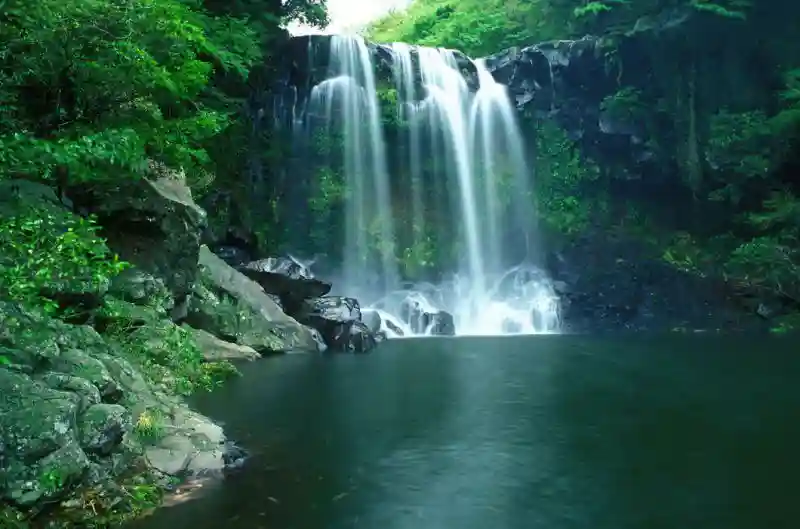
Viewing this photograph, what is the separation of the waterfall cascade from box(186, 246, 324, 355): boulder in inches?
278

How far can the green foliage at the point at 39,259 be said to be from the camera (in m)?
4.49

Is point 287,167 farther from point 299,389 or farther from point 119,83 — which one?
point 119,83

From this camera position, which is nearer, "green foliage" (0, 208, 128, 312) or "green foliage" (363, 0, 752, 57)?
"green foliage" (0, 208, 128, 312)

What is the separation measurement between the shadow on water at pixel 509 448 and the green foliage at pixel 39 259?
5.58ft

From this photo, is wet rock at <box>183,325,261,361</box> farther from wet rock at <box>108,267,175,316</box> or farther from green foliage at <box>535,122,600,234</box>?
green foliage at <box>535,122,600,234</box>

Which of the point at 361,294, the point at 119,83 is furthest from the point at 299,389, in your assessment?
the point at 361,294

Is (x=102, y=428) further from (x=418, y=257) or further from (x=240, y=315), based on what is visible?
(x=418, y=257)

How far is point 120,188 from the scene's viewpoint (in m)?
9.48

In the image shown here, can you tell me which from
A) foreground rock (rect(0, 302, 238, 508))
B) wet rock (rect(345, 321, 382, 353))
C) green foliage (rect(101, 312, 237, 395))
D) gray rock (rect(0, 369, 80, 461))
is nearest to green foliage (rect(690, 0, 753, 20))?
wet rock (rect(345, 321, 382, 353))

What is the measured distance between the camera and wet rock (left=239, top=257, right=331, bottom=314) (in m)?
17.5

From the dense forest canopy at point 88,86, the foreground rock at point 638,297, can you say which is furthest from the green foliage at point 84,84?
the foreground rock at point 638,297

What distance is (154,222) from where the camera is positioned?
34.5ft

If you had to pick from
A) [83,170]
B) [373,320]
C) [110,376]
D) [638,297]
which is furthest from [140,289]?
[638,297]

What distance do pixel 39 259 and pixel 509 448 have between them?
4.40 meters
